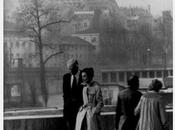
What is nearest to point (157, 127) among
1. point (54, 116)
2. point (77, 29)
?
point (54, 116)

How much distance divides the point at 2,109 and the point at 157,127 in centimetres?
298

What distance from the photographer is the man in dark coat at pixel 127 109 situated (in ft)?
20.7

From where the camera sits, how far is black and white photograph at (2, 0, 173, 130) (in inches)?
265

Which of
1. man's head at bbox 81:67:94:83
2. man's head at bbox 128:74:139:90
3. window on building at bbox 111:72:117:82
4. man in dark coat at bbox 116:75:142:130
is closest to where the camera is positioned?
man's head at bbox 81:67:94:83

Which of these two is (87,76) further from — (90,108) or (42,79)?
(42,79)

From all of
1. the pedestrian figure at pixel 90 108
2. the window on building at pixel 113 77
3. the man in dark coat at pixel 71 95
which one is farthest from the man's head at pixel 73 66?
the window on building at pixel 113 77

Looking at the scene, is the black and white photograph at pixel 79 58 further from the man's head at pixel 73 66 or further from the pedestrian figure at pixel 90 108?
the pedestrian figure at pixel 90 108

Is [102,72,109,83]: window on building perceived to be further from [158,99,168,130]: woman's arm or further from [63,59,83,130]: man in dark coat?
[158,99,168,130]: woman's arm

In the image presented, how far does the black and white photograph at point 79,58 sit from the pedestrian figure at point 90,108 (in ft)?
0.66

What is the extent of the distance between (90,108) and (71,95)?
2.46 feet

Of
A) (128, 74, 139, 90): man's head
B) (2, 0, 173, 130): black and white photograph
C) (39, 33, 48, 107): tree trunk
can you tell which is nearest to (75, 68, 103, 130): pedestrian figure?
(2, 0, 173, 130): black and white photograph

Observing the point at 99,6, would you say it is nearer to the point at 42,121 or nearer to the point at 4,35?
the point at 4,35

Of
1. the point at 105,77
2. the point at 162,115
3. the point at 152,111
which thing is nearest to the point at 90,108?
the point at 152,111

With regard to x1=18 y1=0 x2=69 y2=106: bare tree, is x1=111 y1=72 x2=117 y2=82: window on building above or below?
below
